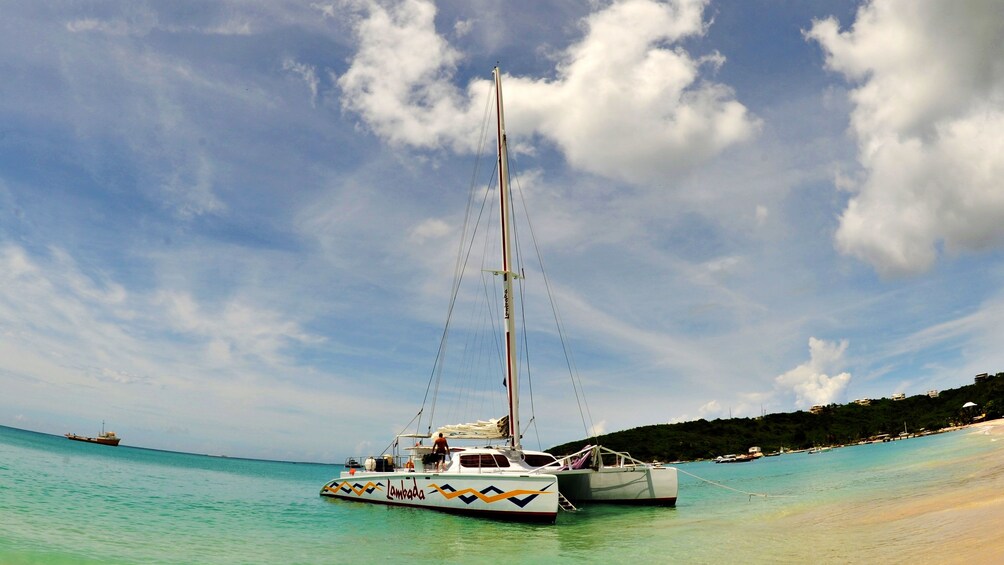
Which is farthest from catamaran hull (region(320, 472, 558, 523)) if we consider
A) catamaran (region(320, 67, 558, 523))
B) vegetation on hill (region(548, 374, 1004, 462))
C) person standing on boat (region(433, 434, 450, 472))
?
vegetation on hill (region(548, 374, 1004, 462))

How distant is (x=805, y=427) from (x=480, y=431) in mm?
123932

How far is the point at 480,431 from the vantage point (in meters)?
23.8

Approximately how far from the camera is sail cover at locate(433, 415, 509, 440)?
77.4 feet

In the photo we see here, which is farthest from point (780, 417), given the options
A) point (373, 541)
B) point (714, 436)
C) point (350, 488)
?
point (373, 541)

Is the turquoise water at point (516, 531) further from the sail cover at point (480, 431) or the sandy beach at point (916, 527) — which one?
the sail cover at point (480, 431)

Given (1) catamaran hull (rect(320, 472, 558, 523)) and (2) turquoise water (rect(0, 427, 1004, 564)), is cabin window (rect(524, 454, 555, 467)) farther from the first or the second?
(1) catamaran hull (rect(320, 472, 558, 523))

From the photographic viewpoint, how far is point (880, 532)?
12758 millimetres

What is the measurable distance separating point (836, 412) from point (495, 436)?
442 ft

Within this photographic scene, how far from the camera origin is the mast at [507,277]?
76.0 ft

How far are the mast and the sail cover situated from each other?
2.20 ft

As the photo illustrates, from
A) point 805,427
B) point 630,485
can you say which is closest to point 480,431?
point 630,485

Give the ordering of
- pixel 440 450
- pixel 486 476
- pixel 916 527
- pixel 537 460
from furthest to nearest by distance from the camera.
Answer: pixel 440 450
pixel 537 460
pixel 486 476
pixel 916 527

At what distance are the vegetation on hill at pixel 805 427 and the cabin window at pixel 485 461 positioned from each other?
262ft

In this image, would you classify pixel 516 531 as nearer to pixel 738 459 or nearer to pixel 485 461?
pixel 485 461
